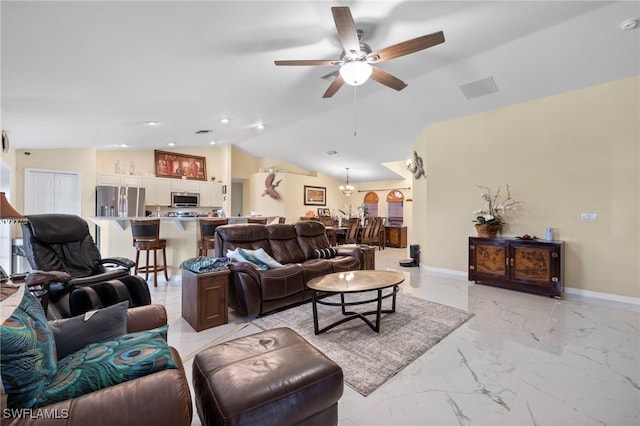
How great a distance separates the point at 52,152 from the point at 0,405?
6.90 m

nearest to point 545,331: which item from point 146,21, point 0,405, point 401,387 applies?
point 401,387

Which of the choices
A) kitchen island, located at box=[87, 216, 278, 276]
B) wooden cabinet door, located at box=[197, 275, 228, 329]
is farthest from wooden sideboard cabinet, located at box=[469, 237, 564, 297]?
kitchen island, located at box=[87, 216, 278, 276]

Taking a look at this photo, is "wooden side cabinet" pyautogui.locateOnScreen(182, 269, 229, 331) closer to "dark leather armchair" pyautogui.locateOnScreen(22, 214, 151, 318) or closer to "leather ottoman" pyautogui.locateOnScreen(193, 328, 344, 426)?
"dark leather armchair" pyautogui.locateOnScreen(22, 214, 151, 318)

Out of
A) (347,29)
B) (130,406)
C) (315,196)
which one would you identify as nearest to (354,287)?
(130,406)

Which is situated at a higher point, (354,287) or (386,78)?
(386,78)

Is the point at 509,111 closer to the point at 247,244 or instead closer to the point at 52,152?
the point at 247,244

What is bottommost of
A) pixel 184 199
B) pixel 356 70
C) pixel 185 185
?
pixel 184 199

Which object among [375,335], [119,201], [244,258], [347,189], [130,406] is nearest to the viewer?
[130,406]

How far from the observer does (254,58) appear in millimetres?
3061

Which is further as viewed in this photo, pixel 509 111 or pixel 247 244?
pixel 509 111

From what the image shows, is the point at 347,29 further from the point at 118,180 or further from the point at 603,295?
the point at 118,180

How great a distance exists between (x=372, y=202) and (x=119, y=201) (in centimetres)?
789

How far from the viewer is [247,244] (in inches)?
152

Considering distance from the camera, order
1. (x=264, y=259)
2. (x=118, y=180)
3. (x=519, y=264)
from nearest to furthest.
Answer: (x=264, y=259), (x=519, y=264), (x=118, y=180)
